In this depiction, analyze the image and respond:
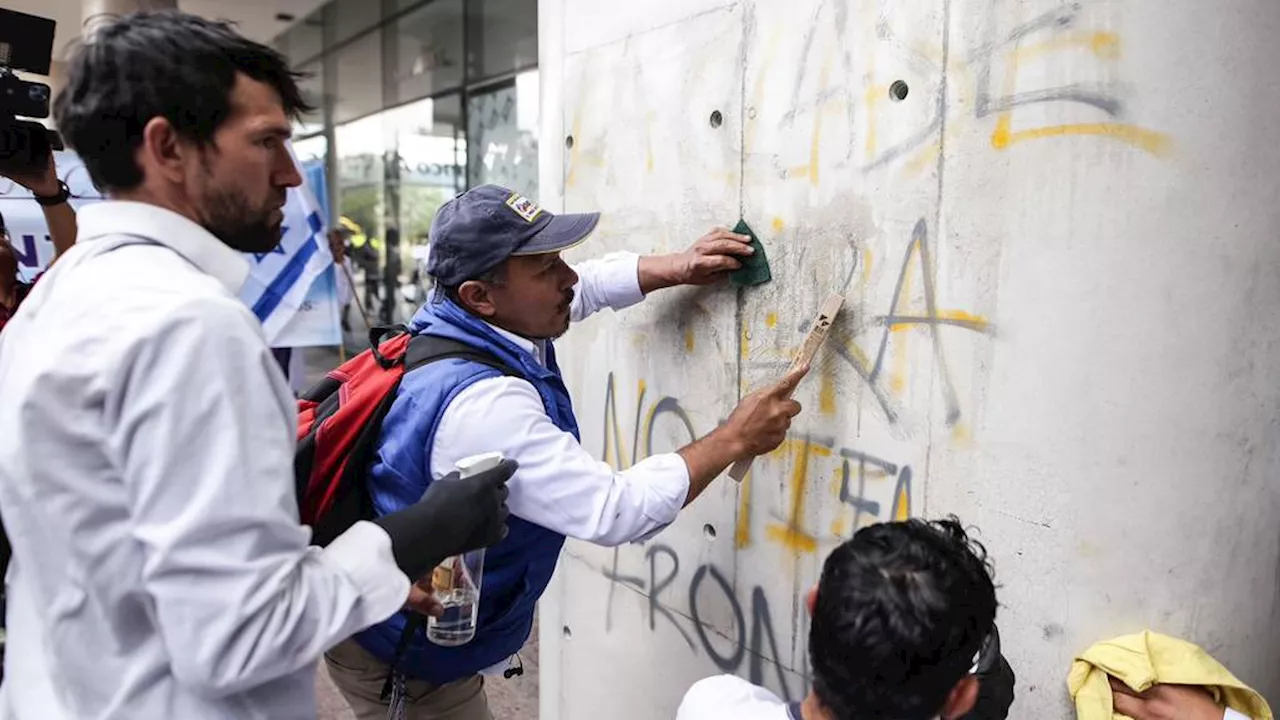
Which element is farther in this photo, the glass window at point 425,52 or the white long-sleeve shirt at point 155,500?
the glass window at point 425,52

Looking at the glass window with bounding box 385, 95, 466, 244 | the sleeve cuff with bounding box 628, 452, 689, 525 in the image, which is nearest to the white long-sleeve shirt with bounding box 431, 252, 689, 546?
the sleeve cuff with bounding box 628, 452, 689, 525

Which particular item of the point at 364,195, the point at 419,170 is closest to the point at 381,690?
the point at 419,170

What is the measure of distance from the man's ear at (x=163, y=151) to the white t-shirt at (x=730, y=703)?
116 centimetres

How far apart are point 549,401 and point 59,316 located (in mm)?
1077

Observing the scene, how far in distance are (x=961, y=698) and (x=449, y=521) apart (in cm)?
82

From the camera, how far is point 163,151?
4.12 feet

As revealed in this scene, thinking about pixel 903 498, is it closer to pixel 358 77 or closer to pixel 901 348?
pixel 901 348

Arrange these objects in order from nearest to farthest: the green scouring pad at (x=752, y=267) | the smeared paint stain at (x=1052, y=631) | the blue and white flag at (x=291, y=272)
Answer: the smeared paint stain at (x=1052, y=631) → the green scouring pad at (x=752, y=267) → the blue and white flag at (x=291, y=272)

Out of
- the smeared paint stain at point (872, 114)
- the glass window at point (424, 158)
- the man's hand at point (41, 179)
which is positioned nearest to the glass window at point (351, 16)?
the glass window at point (424, 158)

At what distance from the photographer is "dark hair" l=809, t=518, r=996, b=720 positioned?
1313mm

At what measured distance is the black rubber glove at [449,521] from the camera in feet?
4.51

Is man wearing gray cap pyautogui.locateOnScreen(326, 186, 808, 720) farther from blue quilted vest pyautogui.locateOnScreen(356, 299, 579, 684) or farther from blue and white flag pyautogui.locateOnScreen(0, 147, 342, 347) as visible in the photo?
blue and white flag pyautogui.locateOnScreen(0, 147, 342, 347)

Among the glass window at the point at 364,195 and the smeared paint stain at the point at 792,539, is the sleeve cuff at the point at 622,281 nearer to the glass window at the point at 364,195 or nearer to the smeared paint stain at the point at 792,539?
the smeared paint stain at the point at 792,539

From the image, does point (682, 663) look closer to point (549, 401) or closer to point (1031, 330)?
point (549, 401)
